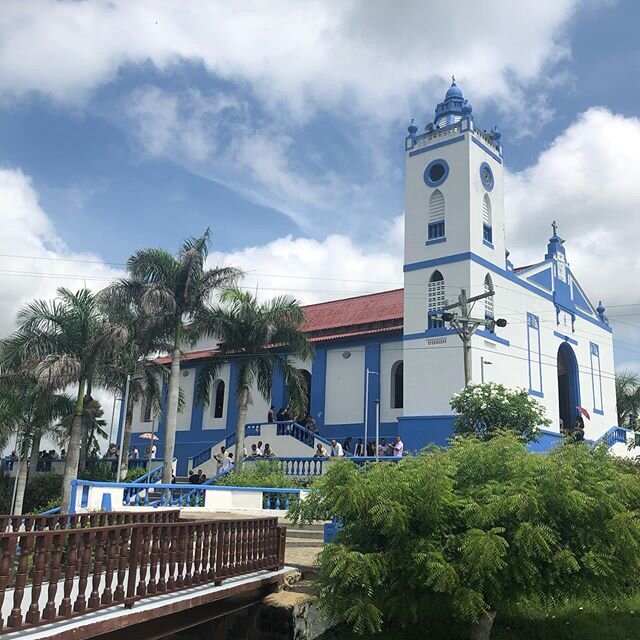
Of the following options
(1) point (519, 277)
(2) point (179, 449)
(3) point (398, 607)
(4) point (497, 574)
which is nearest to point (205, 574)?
(3) point (398, 607)

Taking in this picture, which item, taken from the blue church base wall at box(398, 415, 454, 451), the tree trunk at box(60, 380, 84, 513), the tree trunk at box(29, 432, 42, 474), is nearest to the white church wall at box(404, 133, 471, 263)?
the blue church base wall at box(398, 415, 454, 451)

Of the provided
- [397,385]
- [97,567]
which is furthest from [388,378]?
[97,567]

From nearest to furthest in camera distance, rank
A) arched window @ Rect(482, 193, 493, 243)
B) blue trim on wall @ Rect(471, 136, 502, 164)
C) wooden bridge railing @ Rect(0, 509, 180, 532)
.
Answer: wooden bridge railing @ Rect(0, 509, 180, 532) → blue trim on wall @ Rect(471, 136, 502, 164) → arched window @ Rect(482, 193, 493, 243)

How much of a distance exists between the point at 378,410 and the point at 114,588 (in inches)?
863

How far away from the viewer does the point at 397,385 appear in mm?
29453

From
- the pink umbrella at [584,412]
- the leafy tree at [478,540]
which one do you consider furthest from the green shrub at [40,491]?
the pink umbrella at [584,412]

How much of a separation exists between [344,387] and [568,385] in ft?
34.5

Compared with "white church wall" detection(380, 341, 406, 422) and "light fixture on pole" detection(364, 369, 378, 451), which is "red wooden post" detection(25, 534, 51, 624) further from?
"white church wall" detection(380, 341, 406, 422)

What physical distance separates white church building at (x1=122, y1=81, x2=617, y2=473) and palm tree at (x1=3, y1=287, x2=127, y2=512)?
22.4ft

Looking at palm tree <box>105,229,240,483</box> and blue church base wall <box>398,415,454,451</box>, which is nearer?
palm tree <box>105,229,240,483</box>

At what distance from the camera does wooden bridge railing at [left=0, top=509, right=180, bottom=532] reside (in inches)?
320

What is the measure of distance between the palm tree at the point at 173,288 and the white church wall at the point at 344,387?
9.54 meters

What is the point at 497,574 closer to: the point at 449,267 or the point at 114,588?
the point at 114,588

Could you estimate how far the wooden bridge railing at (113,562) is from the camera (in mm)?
5586
